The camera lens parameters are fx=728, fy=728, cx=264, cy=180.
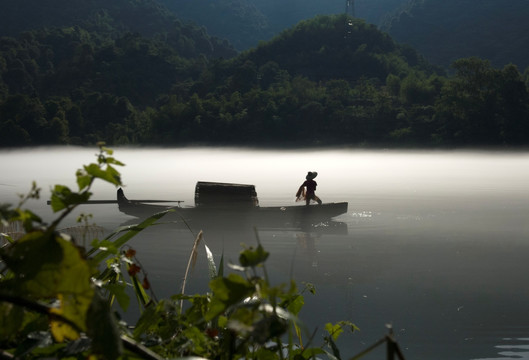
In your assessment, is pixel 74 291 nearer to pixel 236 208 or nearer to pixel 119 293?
pixel 119 293

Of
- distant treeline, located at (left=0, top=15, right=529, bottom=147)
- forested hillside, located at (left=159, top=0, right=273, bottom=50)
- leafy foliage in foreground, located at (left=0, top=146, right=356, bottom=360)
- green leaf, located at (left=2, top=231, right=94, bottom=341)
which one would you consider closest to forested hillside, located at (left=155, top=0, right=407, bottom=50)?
forested hillside, located at (left=159, top=0, right=273, bottom=50)

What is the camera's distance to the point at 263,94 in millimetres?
83375

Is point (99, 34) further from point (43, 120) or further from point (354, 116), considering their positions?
point (354, 116)

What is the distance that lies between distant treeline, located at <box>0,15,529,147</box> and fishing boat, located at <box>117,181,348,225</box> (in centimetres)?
5433

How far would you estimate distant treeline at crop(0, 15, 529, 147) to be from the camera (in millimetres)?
70812

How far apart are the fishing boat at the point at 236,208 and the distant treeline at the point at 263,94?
178 ft

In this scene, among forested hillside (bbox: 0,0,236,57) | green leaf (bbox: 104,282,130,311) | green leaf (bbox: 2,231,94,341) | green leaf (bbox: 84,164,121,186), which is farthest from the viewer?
forested hillside (bbox: 0,0,236,57)

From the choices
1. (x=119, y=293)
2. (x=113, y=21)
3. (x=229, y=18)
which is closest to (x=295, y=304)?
(x=119, y=293)

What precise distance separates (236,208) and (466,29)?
125 metres

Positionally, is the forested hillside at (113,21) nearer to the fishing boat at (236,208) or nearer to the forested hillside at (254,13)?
the forested hillside at (254,13)

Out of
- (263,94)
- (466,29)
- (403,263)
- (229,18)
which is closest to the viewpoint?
(403,263)

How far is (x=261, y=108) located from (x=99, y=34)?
180ft

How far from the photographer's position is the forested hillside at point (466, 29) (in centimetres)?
12556

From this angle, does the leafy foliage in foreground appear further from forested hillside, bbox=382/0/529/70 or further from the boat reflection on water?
forested hillside, bbox=382/0/529/70
